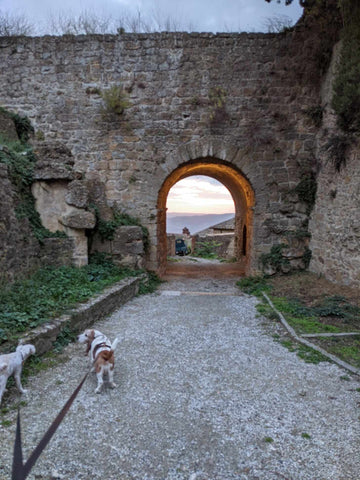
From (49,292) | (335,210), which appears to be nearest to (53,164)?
(49,292)

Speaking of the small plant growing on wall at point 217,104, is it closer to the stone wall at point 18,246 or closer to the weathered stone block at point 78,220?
the weathered stone block at point 78,220

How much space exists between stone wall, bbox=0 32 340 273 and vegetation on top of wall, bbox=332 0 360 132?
165 centimetres

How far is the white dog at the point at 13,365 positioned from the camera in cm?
253

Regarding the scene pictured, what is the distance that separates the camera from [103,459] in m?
2.08

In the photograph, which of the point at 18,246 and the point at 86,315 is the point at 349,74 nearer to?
the point at 86,315

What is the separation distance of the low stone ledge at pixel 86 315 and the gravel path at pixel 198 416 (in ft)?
0.98

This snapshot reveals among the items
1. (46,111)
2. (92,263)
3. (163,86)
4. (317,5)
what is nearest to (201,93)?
(163,86)

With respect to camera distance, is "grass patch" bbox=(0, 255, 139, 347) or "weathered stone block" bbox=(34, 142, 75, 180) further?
"weathered stone block" bbox=(34, 142, 75, 180)

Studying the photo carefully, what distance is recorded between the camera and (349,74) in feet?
18.5

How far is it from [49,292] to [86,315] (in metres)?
0.83

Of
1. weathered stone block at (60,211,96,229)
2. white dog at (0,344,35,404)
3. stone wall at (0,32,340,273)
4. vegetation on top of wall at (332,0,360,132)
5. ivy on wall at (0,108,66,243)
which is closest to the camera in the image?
white dog at (0,344,35,404)

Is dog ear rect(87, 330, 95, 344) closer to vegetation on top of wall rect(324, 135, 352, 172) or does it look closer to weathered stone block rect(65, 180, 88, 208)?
weathered stone block rect(65, 180, 88, 208)

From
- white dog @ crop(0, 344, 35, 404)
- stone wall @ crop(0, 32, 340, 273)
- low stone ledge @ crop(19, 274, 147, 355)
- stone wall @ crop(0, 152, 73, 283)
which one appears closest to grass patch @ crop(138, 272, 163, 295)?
low stone ledge @ crop(19, 274, 147, 355)

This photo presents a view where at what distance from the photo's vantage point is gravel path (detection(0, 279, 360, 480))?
2.03 metres
